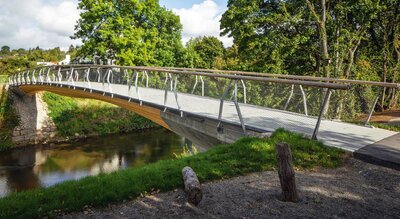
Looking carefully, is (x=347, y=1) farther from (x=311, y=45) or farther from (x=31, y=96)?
(x=31, y=96)

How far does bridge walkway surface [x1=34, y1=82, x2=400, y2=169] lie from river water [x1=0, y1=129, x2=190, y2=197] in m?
9.44

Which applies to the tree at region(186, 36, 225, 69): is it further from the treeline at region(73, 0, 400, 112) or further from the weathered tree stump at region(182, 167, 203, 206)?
the weathered tree stump at region(182, 167, 203, 206)

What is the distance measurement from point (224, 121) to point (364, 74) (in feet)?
38.9

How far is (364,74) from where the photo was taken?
15.4 meters

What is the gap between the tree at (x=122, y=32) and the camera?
25.0 meters

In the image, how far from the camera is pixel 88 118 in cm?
2747

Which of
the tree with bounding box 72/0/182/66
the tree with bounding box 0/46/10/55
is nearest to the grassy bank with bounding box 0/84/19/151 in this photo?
the tree with bounding box 72/0/182/66

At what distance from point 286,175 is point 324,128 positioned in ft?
11.5

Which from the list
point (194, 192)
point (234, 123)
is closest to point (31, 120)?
point (234, 123)

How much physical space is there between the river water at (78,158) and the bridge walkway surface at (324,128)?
31.0ft

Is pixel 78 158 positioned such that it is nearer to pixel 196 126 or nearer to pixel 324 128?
pixel 196 126

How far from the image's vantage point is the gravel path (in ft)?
12.6

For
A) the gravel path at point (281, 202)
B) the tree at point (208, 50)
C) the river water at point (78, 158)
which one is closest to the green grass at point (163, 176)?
the gravel path at point (281, 202)

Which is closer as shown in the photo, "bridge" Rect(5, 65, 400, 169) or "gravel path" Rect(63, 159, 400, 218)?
A: "gravel path" Rect(63, 159, 400, 218)
